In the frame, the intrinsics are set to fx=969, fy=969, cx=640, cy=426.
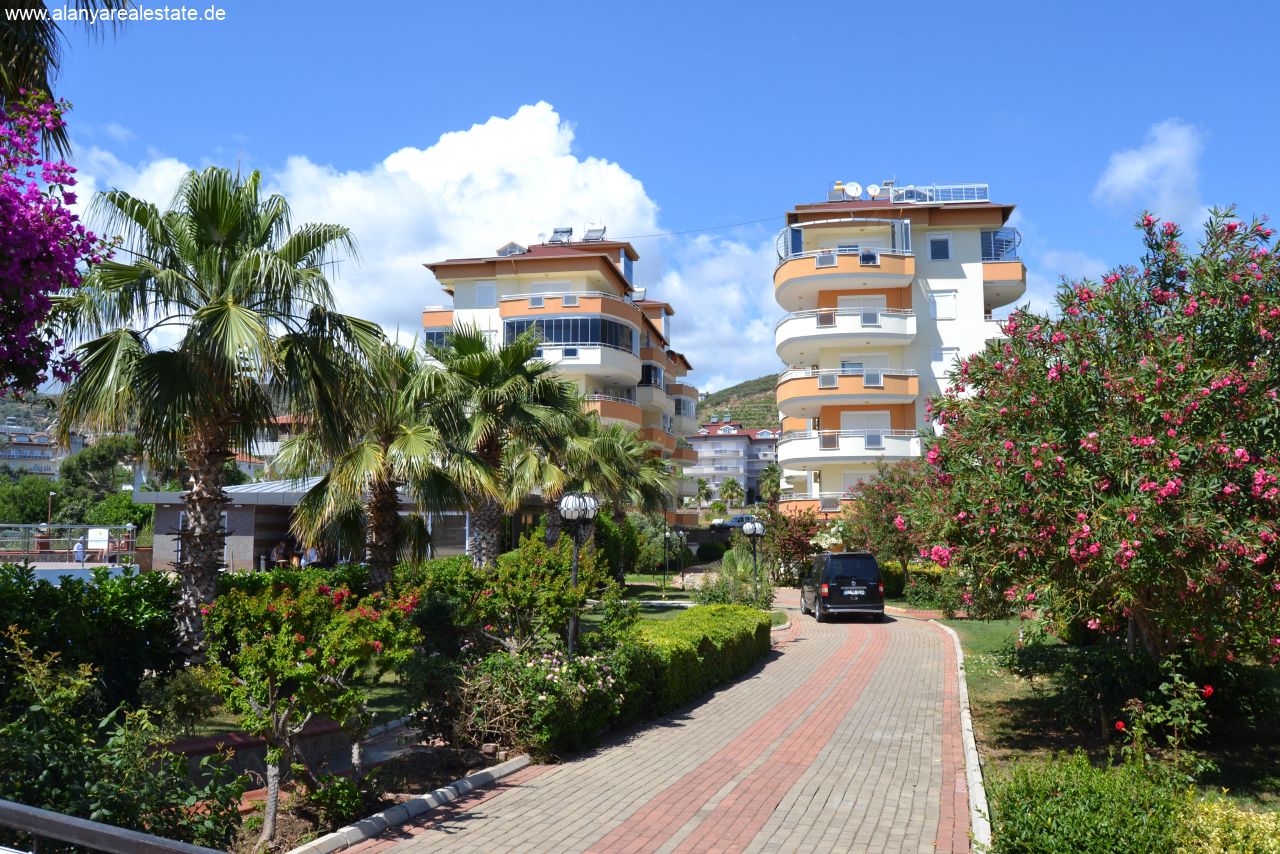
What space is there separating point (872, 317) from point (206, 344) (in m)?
36.6

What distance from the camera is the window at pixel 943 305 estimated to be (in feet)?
150

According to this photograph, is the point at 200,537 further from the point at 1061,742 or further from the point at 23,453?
the point at 23,453

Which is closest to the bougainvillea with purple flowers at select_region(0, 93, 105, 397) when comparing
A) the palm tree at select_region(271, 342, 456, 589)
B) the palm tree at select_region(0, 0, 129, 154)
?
the palm tree at select_region(0, 0, 129, 154)

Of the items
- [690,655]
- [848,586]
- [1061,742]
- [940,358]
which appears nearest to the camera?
[1061,742]

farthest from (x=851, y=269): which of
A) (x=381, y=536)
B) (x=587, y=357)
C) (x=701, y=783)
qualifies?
(x=701, y=783)

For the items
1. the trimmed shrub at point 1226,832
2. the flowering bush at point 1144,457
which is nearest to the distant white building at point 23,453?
the flowering bush at point 1144,457

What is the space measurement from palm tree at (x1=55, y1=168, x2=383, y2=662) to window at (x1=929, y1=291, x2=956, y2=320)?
3818cm

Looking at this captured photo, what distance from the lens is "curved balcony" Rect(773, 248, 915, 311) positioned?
43531mm

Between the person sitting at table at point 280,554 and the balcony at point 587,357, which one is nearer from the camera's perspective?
the person sitting at table at point 280,554

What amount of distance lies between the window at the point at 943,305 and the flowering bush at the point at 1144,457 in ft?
120

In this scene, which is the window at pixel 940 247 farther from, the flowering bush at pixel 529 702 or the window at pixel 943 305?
the flowering bush at pixel 529 702

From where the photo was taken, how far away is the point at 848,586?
2659 cm

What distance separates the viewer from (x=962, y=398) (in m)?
11.5

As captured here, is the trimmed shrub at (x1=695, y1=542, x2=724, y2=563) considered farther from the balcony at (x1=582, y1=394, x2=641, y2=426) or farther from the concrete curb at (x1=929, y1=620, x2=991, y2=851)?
the concrete curb at (x1=929, y1=620, x2=991, y2=851)
